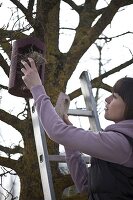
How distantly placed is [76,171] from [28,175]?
1.25 metres

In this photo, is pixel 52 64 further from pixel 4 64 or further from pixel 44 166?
pixel 44 166

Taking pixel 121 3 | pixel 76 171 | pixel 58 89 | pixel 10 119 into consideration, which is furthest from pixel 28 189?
pixel 121 3

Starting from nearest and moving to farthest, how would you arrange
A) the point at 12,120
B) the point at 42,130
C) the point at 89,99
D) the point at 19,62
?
1. the point at 19,62
2. the point at 42,130
3. the point at 89,99
4. the point at 12,120

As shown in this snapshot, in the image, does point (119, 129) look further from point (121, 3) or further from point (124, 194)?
point (121, 3)

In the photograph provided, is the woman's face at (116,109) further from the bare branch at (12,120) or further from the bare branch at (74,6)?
the bare branch at (74,6)

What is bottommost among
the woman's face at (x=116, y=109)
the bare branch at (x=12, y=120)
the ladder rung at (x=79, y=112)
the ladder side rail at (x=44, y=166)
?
the ladder side rail at (x=44, y=166)

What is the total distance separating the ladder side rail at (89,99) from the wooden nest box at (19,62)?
0.72 metres

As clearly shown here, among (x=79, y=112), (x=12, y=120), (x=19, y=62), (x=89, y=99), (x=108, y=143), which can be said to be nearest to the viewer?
(x=108, y=143)

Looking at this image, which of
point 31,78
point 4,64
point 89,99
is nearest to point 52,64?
point 4,64

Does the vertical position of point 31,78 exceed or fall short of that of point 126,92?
it exceeds it

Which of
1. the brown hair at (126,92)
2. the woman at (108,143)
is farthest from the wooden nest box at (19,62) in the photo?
the brown hair at (126,92)

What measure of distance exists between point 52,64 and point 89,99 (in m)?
A: 0.89

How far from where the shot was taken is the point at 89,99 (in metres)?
2.50

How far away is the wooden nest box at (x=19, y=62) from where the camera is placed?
1725 mm
